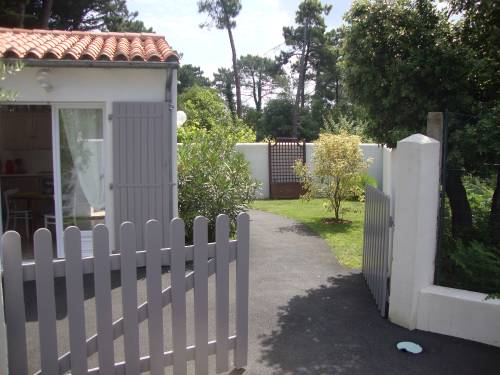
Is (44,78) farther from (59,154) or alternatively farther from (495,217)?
(495,217)

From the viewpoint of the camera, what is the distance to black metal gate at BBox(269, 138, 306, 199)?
16.4 meters

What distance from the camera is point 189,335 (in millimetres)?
4539

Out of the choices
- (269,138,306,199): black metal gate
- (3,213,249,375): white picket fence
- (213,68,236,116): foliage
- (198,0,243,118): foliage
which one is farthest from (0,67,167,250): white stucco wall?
(213,68,236,116): foliage

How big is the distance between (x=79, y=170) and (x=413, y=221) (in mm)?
4819

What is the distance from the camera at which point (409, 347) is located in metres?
4.30

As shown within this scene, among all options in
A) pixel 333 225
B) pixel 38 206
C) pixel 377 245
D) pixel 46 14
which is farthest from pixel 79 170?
pixel 46 14

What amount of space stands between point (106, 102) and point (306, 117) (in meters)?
26.3

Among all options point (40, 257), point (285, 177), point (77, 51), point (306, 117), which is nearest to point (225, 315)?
point (40, 257)

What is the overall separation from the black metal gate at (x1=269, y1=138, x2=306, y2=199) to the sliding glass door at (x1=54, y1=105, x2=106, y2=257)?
32.6 feet

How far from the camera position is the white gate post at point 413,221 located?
4586mm

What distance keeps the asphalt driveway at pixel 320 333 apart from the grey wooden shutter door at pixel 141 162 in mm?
948

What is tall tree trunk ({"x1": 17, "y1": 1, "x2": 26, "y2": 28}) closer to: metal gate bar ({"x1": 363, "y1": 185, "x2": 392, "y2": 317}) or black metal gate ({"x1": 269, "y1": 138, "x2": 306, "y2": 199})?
black metal gate ({"x1": 269, "y1": 138, "x2": 306, "y2": 199})

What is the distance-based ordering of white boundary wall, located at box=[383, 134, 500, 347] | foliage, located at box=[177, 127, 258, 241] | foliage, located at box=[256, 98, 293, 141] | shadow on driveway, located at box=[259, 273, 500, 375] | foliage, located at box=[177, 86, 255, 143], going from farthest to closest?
foliage, located at box=[256, 98, 293, 141] → foliage, located at box=[177, 86, 255, 143] → foliage, located at box=[177, 127, 258, 241] → white boundary wall, located at box=[383, 134, 500, 347] → shadow on driveway, located at box=[259, 273, 500, 375]

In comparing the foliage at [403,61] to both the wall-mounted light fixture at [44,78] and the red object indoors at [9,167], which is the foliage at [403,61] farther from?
the red object indoors at [9,167]
